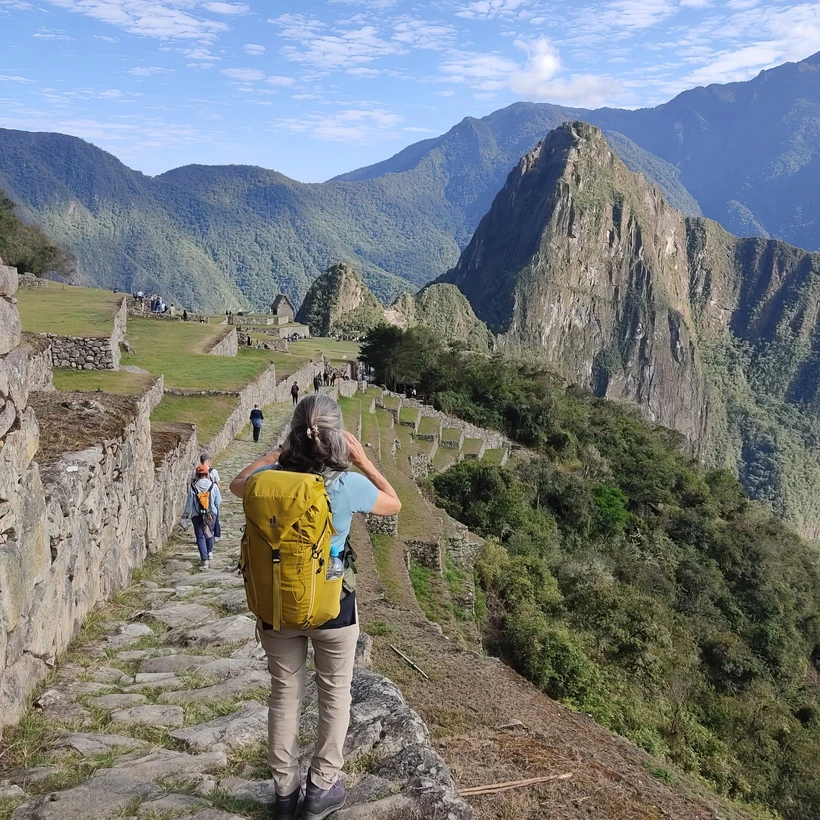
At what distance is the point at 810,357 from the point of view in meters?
141

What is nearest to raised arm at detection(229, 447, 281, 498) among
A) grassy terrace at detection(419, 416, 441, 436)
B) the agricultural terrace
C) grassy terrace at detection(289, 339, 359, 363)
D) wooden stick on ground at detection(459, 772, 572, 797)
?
wooden stick on ground at detection(459, 772, 572, 797)

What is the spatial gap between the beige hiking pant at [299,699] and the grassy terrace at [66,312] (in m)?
15.5

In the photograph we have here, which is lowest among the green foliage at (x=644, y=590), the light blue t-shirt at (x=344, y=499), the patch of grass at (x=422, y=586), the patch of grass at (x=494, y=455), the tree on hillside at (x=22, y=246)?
the green foliage at (x=644, y=590)

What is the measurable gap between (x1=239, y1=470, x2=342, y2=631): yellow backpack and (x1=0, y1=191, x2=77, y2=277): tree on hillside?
114 ft

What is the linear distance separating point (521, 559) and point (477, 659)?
7796 millimetres

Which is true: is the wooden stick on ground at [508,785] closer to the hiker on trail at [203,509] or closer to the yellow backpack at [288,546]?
the yellow backpack at [288,546]

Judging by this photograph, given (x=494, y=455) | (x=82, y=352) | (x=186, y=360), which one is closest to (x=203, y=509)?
(x=82, y=352)

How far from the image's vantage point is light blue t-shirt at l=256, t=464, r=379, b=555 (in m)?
2.90

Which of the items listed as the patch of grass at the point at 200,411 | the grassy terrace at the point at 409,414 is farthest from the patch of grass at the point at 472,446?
the patch of grass at the point at 200,411

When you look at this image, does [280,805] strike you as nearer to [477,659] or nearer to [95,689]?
[95,689]

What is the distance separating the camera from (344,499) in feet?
9.60

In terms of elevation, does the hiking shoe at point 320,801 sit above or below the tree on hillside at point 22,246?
below

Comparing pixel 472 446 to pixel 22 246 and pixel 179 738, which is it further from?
pixel 179 738

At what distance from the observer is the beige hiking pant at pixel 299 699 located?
2.93m
